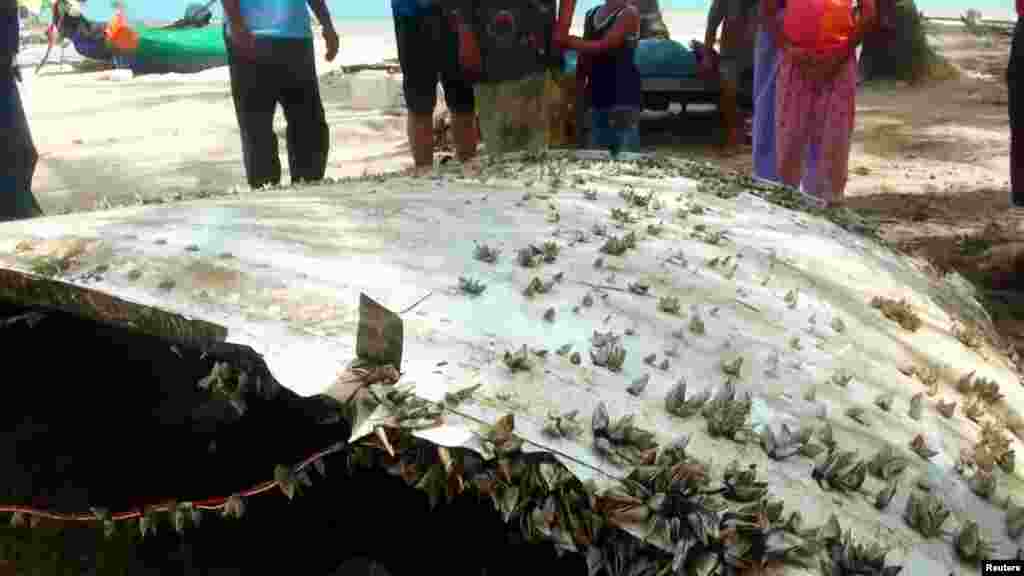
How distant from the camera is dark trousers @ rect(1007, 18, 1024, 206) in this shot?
15.2 feet

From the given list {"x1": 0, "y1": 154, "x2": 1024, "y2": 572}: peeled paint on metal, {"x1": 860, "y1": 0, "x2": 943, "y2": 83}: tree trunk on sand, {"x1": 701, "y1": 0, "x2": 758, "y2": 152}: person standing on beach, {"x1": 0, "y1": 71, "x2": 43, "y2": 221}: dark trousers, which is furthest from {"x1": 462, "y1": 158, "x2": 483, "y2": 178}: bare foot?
{"x1": 860, "y1": 0, "x2": 943, "y2": 83}: tree trunk on sand

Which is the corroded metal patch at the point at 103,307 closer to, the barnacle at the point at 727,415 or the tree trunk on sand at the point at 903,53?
the barnacle at the point at 727,415

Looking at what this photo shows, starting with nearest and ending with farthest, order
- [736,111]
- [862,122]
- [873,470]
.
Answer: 1. [873,470]
2. [736,111]
3. [862,122]

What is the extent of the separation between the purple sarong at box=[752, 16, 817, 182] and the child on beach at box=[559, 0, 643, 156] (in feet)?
2.08

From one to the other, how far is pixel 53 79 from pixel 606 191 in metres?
17.1

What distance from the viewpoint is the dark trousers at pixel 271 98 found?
4.17 metres

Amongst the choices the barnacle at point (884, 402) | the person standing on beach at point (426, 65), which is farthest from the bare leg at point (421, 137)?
the barnacle at point (884, 402)

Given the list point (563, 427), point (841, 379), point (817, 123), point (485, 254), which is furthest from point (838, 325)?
point (817, 123)

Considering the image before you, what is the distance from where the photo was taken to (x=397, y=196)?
244 centimetres

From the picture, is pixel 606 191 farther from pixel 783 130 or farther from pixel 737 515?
pixel 783 130

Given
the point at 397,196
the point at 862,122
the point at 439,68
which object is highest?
the point at 439,68

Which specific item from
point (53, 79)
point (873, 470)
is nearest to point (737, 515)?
point (873, 470)

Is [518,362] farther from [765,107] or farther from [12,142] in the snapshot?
[12,142]

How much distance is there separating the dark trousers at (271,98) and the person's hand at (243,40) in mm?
38
